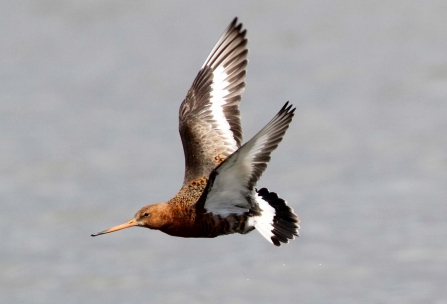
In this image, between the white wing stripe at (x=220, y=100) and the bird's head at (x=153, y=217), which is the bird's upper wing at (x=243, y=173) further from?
the white wing stripe at (x=220, y=100)

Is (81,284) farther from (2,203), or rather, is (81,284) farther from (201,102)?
(201,102)

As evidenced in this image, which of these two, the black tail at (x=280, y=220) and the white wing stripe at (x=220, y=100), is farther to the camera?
the white wing stripe at (x=220, y=100)

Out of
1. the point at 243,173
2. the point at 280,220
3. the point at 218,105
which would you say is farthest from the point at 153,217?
the point at 218,105

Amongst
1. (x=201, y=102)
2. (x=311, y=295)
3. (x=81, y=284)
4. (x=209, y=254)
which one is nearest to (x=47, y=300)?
(x=81, y=284)

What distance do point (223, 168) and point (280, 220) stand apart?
1092mm

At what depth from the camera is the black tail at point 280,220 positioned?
970cm

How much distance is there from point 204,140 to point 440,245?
4526mm

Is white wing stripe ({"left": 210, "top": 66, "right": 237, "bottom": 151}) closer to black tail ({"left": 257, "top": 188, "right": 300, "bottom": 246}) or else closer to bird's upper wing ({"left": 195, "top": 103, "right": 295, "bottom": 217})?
black tail ({"left": 257, "top": 188, "right": 300, "bottom": 246})

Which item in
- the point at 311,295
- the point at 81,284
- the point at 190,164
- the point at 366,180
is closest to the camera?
the point at 190,164

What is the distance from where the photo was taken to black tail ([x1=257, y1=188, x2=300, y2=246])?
970 cm

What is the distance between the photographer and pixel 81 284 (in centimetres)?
1416

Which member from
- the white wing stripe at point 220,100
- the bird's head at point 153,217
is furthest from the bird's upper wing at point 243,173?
the white wing stripe at point 220,100

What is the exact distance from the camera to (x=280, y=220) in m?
9.74

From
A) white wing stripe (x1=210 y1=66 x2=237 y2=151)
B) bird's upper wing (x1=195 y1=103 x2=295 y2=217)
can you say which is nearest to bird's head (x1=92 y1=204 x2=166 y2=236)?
bird's upper wing (x1=195 y1=103 x2=295 y2=217)
